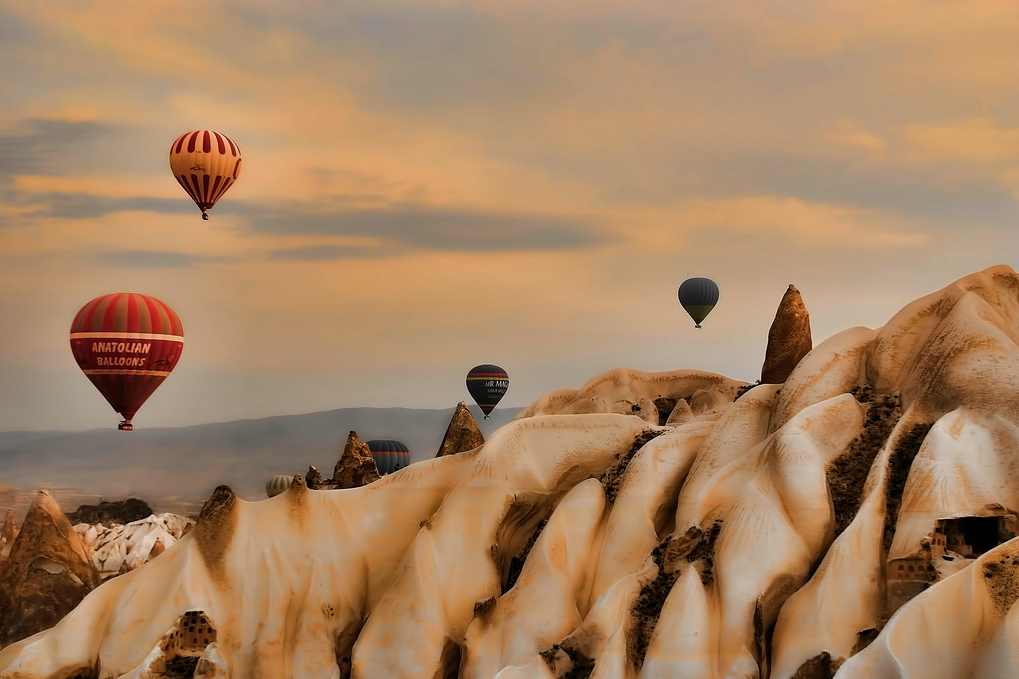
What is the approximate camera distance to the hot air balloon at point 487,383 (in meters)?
84.5

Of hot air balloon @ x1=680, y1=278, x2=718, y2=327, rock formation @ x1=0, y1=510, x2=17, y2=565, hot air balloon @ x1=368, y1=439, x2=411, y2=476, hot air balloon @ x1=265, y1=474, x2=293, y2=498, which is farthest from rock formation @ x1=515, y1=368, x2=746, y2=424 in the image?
hot air balloon @ x1=265, y1=474, x2=293, y2=498

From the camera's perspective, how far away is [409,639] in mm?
41906

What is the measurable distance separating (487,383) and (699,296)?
20198mm

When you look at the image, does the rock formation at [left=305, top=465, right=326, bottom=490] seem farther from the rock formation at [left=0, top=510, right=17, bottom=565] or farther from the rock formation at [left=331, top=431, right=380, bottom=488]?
the rock formation at [left=0, top=510, right=17, bottom=565]

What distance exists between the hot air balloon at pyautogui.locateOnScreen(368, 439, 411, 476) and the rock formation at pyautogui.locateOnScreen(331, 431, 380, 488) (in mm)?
28602

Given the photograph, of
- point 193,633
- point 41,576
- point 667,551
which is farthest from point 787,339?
→ point 41,576

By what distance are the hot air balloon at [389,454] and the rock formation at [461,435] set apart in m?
28.5

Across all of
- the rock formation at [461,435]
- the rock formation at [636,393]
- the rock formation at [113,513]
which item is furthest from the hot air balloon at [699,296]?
the rock formation at [113,513]

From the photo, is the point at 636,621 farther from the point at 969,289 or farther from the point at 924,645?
the point at 969,289

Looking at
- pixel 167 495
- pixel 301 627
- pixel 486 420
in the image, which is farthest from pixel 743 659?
pixel 167 495

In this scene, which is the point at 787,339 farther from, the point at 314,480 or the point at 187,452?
the point at 187,452

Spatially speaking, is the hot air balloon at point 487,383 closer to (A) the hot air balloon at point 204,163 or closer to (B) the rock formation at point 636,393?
(A) the hot air balloon at point 204,163

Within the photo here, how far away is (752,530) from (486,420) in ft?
165

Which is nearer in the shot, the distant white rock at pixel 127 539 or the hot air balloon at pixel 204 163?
the hot air balloon at pixel 204 163
